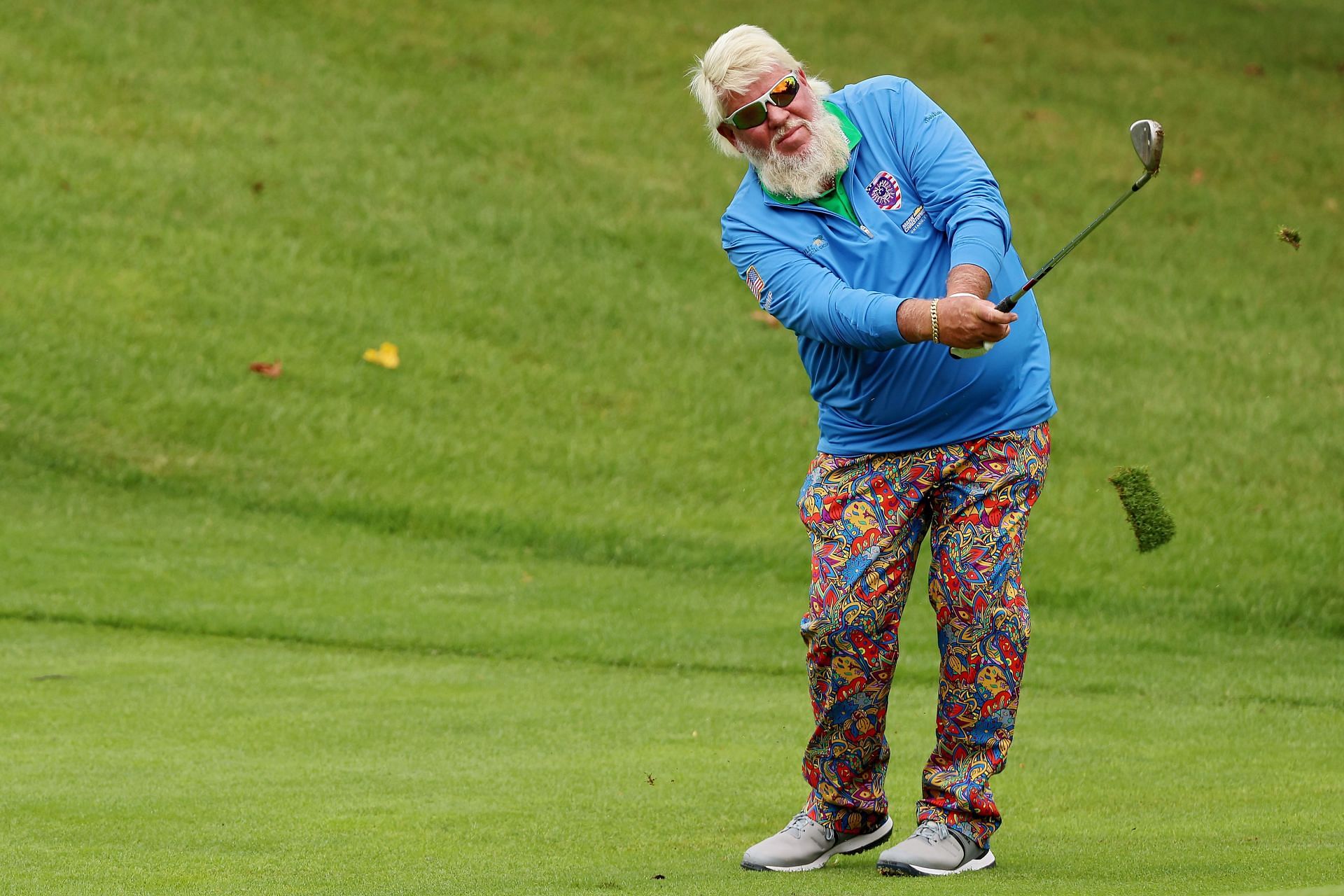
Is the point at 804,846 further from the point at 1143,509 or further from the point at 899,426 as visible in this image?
the point at 1143,509

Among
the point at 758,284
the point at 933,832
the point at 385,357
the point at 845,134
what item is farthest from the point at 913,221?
the point at 385,357

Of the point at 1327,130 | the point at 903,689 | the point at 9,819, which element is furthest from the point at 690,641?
the point at 1327,130

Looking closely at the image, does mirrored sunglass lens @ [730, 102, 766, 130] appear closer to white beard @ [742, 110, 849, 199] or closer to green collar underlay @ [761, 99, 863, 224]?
white beard @ [742, 110, 849, 199]

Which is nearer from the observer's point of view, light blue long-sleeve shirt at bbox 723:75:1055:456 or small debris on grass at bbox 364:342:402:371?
light blue long-sleeve shirt at bbox 723:75:1055:456

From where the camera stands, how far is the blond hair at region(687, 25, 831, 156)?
4375 mm

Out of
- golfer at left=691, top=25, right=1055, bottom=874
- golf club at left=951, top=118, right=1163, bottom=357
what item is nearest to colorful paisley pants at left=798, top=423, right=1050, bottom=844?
golfer at left=691, top=25, right=1055, bottom=874

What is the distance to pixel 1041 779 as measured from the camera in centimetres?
576

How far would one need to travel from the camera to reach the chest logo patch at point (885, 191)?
14.4 ft

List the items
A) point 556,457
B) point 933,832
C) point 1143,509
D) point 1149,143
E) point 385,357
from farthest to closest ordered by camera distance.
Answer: point 385,357 < point 556,457 < point 1143,509 < point 933,832 < point 1149,143

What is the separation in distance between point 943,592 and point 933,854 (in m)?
0.62

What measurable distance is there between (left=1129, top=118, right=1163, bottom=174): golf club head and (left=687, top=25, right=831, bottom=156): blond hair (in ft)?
2.54

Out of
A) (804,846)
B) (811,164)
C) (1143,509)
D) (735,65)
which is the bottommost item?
(804,846)

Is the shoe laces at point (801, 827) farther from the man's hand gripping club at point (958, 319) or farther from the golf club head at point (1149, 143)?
the golf club head at point (1149, 143)

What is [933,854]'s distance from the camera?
170 inches
